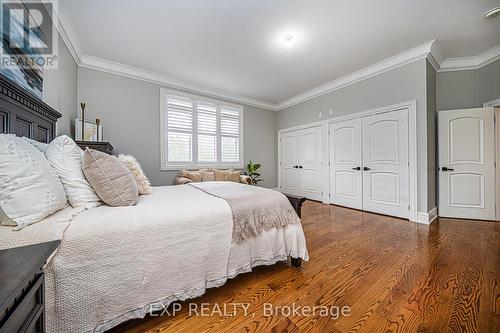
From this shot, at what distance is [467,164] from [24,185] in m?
5.08

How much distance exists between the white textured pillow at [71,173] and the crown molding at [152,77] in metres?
2.77

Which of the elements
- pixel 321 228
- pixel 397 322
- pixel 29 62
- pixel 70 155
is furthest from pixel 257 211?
pixel 29 62

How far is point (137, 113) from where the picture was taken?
372cm

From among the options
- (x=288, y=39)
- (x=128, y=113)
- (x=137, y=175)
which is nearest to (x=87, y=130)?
(x=128, y=113)

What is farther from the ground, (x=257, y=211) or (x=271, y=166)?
(x=271, y=166)

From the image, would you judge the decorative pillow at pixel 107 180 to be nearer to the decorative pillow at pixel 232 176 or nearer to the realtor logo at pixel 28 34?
the realtor logo at pixel 28 34

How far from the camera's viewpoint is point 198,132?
4.48m

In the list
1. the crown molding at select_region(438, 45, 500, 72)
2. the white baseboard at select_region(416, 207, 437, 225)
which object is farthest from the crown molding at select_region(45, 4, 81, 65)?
the crown molding at select_region(438, 45, 500, 72)

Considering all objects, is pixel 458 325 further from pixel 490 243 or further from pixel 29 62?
pixel 29 62

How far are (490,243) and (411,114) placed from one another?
6.36 feet

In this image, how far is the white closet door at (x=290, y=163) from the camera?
5288 mm

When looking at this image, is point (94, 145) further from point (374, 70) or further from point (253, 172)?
point (374, 70)

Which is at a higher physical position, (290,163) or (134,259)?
(290,163)

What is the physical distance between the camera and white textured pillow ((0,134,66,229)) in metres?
0.86
